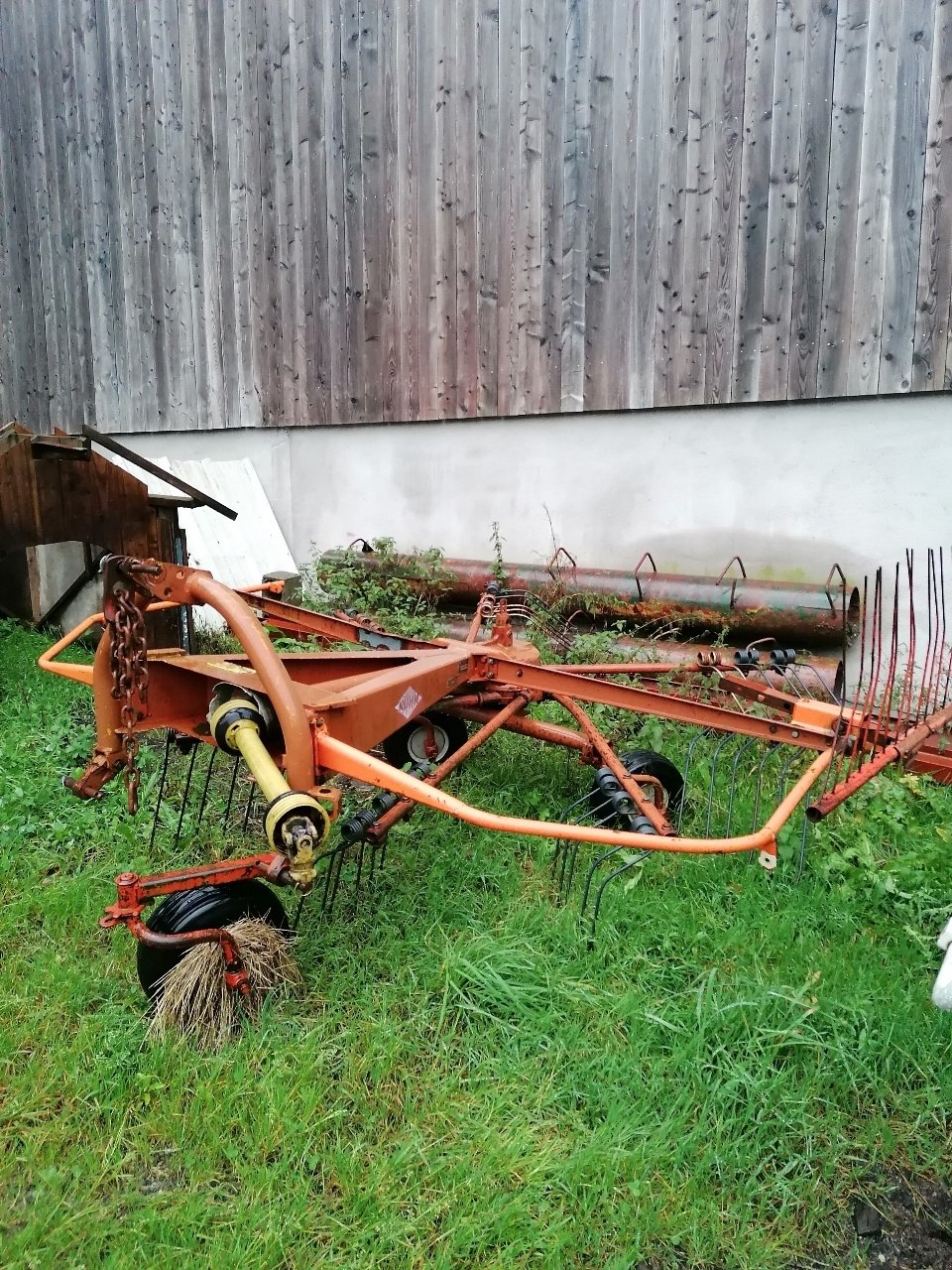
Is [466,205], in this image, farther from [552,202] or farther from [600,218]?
[600,218]

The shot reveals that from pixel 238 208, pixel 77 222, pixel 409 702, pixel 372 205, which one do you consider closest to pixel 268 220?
pixel 238 208

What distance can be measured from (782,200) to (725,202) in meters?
0.35

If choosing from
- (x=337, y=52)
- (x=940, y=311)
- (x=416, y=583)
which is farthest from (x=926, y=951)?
(x=337, y=52)

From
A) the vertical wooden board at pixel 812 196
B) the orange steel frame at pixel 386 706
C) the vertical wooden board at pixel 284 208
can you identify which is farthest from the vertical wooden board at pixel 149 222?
the vertical wooden board at pixel 812 196

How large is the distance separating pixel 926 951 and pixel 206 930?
7.64 feet

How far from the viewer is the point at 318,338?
6.87 m

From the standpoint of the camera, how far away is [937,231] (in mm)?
4551

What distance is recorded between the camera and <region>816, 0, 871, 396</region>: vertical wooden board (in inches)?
182

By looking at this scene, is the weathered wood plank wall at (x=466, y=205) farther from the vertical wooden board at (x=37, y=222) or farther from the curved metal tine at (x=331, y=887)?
the curved metal tine at (x=331, y=887)

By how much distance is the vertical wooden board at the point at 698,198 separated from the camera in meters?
Result: 5.02

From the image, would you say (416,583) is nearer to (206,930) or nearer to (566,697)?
(566,697)

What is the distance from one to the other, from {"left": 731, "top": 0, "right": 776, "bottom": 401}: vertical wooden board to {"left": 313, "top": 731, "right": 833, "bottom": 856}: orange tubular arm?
375 centimetres

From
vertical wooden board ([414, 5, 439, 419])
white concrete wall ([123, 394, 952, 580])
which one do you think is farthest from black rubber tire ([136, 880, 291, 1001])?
vertical wooden board ([414, 5, 439, 419])

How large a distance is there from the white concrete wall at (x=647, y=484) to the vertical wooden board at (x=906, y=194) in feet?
0.82
